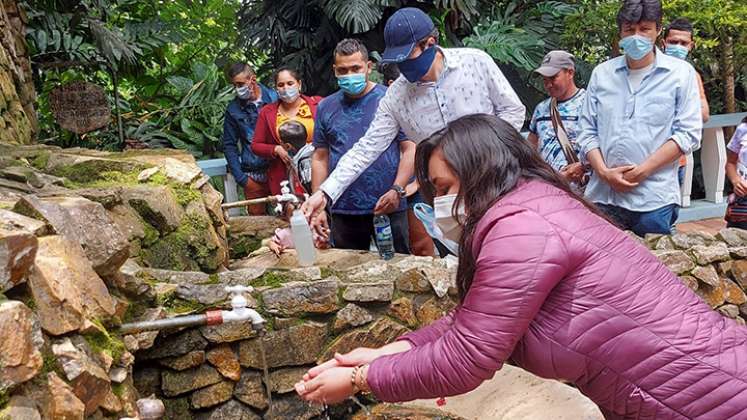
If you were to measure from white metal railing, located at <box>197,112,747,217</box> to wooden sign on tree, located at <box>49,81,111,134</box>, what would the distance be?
131cm

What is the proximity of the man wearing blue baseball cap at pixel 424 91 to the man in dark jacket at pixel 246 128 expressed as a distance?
190cm

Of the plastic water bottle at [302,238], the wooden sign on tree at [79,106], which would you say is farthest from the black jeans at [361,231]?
the wooden sign on tree at [79,106]

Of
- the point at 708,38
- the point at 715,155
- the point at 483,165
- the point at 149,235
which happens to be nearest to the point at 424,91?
the point at 149,235

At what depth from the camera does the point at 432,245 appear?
3.67m

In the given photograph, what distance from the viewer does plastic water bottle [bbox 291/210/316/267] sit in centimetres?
314

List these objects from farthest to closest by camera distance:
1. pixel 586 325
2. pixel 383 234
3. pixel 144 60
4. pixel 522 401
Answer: pixel 144 60
pixel 383 234
pixel 522 401
pixel 586 325

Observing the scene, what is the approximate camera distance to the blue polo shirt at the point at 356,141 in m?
3.42

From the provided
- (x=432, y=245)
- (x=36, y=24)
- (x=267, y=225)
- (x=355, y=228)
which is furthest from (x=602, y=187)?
(x=36, y=24)

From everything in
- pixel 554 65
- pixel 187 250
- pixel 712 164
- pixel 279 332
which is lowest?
pixel 712 164

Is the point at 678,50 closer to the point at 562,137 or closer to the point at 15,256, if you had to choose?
the point at 562,137

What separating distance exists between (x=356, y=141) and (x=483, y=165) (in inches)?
77.3

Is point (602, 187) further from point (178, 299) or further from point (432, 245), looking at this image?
point (178, 299)

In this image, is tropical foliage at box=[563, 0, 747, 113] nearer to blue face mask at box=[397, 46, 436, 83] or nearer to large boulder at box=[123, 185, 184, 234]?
blue face mask at box=[397, 46, 436, 83]

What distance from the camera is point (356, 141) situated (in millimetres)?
3430
